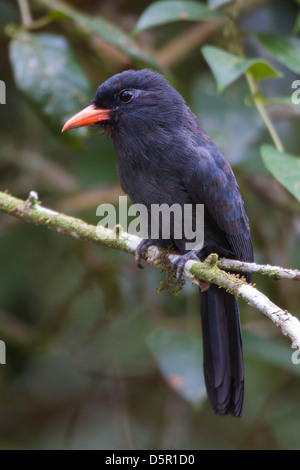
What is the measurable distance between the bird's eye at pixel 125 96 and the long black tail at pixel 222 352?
93 centimetres

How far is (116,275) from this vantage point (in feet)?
13.9

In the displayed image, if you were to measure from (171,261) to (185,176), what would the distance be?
0.36 metres

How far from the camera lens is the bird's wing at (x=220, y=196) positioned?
9.34 ft

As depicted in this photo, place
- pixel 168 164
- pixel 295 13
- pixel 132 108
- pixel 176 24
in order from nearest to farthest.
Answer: pixel 168 164 < pixel 132 108 < pixel 295 13 < pixel 176 24

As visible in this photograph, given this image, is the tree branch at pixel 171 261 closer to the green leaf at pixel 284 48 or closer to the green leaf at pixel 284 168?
the green leaf at pixel 284 168

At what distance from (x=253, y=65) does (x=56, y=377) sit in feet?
7.91

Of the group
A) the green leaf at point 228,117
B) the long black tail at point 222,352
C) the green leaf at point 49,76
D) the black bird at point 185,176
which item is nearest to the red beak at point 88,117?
the black bird at point 185,176

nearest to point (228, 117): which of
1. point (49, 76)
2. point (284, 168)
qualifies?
point (49, 76)

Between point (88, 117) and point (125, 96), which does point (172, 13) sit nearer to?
point (125, 96)

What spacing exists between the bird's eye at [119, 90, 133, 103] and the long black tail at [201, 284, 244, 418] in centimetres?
93

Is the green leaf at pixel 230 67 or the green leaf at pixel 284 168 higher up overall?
the green leaf at pixel 230 67

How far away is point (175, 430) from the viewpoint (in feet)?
12.1

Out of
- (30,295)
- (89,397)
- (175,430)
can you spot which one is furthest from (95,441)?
(30,295)

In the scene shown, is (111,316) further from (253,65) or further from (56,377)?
(253,65)
